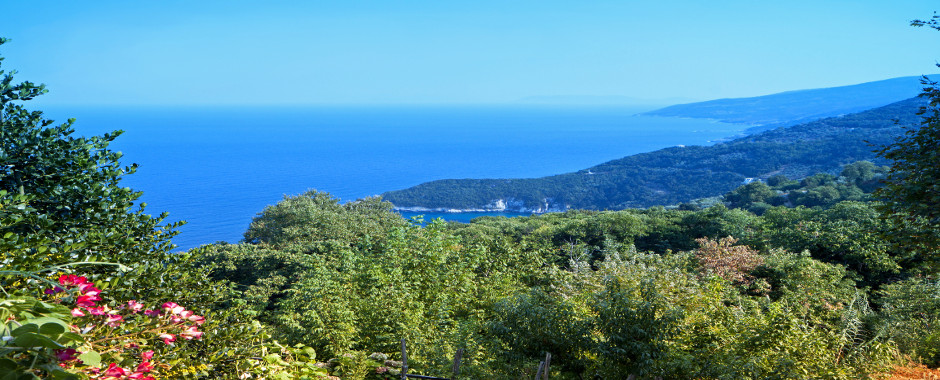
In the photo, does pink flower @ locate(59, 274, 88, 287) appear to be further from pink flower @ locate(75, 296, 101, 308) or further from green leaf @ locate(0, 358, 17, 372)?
green leaf @ locate(0, 358, 17, 372)

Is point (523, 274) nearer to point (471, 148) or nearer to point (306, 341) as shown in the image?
point (306, 341)

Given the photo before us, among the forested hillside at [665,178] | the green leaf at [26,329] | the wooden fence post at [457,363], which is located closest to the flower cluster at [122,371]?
the green leaf at [26,329]

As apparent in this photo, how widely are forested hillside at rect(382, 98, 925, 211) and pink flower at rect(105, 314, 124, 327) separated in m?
70.5

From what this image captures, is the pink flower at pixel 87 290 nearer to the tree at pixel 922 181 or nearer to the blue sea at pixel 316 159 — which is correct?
the tree at pixel 922 181

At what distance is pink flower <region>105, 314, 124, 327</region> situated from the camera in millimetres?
2354

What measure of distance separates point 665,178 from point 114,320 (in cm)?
8424

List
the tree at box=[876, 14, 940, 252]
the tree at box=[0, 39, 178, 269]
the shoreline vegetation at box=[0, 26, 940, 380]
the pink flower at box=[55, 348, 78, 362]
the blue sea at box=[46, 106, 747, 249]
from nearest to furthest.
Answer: the pink flower at box=[55, 348, 78, 362], the shoreline vegetation at box=[0, 26, 940, 380], the tree at box=[0, 39, 178, 269], the tree at box=[876, 14, 940, 252], the blue sea at box=[46, 106, 747, 249]

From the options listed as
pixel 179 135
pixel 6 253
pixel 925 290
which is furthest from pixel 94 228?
pixel 179 135

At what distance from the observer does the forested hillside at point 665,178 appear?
241 feet

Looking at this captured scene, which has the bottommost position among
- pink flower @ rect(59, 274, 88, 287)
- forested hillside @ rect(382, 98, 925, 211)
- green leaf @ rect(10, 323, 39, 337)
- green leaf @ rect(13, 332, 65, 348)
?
A: forested hillside @ rect(382, 98, 925, 211)

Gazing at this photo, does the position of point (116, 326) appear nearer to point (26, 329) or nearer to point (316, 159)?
point (26, 329)

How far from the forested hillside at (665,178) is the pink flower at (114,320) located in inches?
2774

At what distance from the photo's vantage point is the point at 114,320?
2354mm

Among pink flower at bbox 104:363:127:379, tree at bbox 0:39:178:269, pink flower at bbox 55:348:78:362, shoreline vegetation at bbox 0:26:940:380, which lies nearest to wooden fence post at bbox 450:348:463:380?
shoreline vegetation at bbox 0:26:940:380
